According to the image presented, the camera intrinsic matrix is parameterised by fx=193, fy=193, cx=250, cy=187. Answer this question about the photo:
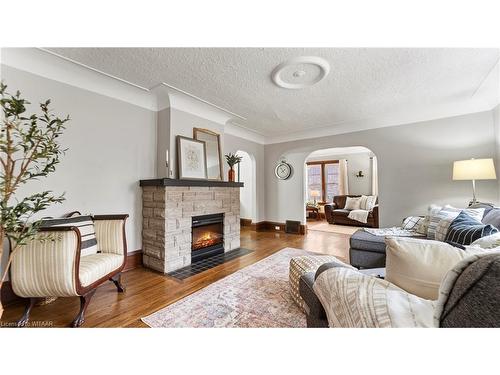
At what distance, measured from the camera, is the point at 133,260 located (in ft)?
8.65

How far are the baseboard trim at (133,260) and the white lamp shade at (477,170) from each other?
4.49m

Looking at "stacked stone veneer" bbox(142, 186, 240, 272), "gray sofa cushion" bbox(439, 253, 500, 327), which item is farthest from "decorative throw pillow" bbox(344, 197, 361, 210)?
"gray sofa cushion" bbox(439, 253, 500, 327)

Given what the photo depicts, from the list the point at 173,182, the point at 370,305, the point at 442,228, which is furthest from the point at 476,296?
the point at 173,182

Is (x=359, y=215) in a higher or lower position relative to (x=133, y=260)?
higher

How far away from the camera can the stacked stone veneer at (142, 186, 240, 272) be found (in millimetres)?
2498

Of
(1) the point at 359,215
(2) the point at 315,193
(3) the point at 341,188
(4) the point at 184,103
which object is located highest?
(4) the point at 184,103

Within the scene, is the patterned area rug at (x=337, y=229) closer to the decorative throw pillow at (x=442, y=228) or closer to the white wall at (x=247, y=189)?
the white wall at (x=247, y=189)

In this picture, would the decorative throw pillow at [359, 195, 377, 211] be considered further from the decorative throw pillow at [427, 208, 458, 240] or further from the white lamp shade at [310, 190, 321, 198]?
the decorative throw pillow at [427, 208, 458, 240]

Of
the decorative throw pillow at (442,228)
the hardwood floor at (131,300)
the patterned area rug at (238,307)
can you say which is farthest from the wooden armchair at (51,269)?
the decorative throw pillow at (442,228)

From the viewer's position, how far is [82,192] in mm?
2223

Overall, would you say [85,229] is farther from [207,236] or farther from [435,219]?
[435,219]

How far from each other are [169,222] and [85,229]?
2.75ft

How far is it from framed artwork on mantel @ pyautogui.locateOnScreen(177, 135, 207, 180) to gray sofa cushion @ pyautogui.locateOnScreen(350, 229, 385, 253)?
2.36m
